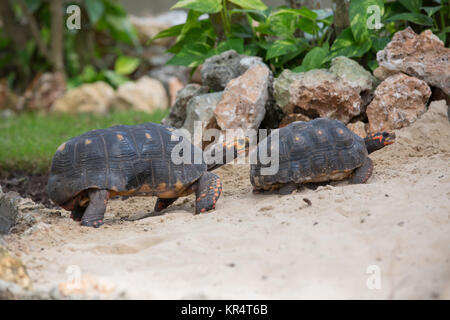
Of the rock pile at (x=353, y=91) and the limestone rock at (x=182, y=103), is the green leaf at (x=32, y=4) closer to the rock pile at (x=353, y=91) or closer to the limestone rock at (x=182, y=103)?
the limestone rock at (x=182, y=103)

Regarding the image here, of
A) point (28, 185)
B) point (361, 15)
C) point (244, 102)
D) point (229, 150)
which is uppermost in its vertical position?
point (361, 15)

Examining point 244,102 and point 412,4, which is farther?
point 412,4

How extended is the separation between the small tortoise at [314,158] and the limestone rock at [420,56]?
1427mm

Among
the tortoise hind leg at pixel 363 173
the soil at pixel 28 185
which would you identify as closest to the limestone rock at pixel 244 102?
the tortoise hind leg at pixel 363 173

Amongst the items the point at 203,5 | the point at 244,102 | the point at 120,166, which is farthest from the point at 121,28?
the point at 120,166

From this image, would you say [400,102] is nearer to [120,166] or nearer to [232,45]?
[232,45]

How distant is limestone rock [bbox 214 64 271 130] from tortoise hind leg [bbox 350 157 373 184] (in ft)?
4.92

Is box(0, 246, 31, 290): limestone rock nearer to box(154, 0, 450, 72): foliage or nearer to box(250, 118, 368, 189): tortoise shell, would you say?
box(250, 118, 368, 189): tortoise shell

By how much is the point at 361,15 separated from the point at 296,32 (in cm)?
111

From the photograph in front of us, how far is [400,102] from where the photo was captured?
510 centimetres

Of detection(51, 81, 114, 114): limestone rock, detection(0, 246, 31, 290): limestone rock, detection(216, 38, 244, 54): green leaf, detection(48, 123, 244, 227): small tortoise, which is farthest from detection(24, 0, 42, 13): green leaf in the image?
detection(0, 246, 31, 290): limestone rock

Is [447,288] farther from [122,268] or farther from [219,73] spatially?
[219,73]

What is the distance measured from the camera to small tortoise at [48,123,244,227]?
13.0ft

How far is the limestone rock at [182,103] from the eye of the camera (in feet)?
20.2
